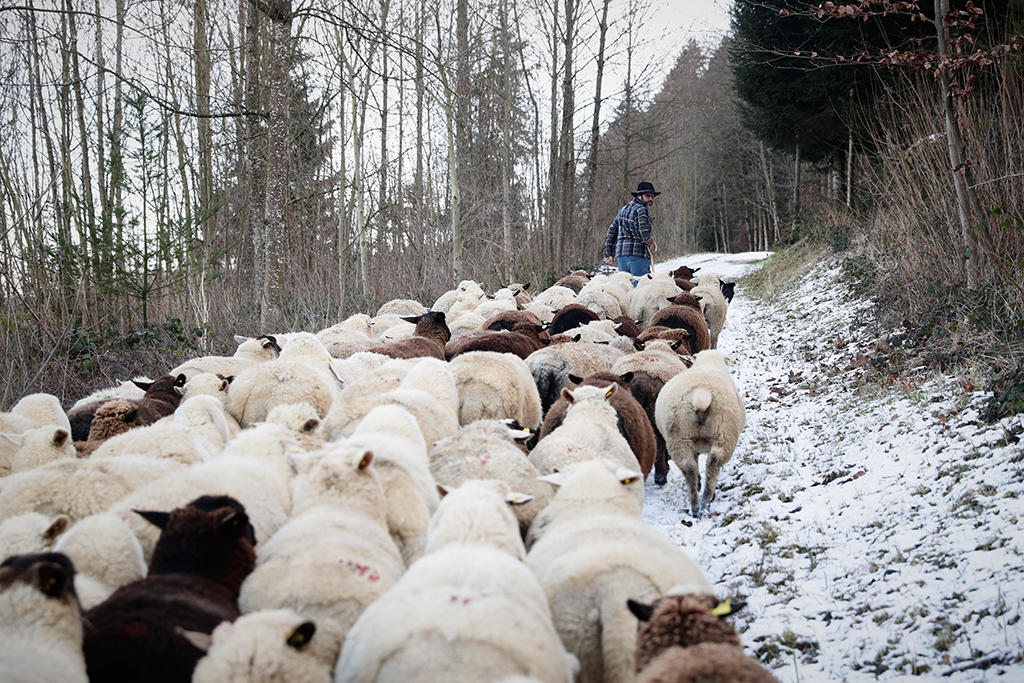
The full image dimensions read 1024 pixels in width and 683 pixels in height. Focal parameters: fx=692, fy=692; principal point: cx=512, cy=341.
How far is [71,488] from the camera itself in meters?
3.47

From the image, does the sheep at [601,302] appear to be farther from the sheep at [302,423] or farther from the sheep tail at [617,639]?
the sheep tail at [617,639]

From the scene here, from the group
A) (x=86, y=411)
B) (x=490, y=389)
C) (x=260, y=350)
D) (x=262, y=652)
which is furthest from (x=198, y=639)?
(x=260, y=350)

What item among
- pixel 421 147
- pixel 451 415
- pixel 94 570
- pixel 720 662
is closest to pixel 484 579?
pixel 720 662

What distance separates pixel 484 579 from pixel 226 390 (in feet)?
13.4

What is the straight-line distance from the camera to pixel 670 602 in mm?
2463

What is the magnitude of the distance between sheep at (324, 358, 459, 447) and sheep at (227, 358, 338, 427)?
41cm

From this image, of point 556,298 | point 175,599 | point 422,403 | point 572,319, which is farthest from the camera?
point 556,298

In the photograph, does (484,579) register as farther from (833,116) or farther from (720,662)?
(833,116)

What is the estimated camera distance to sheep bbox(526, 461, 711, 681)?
2.70m

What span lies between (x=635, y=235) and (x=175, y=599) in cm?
1272

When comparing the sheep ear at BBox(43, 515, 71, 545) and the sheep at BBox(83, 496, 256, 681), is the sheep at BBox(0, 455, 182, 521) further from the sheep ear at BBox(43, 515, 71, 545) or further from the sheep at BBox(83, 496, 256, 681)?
the sheep at BBox(83, 496, 256, 681)

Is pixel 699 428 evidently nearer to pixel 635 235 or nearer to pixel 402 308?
pixel 402 308

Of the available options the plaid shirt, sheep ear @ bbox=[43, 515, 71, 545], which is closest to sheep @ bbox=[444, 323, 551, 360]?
sheep ear @ bbox=[43, 515, 71, 545]

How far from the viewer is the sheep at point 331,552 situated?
261 cm
